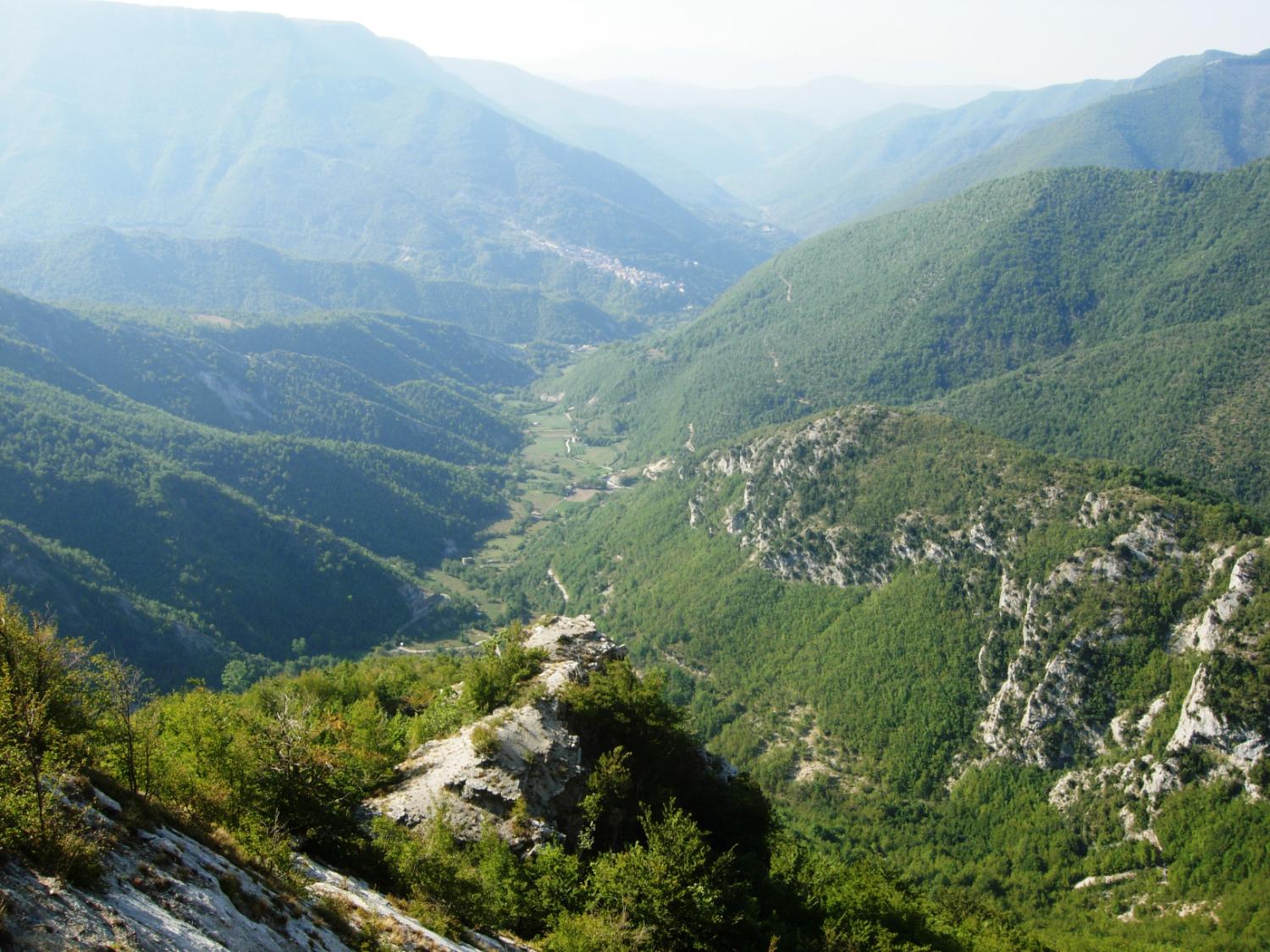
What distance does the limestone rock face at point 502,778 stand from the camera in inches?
Result: 1634

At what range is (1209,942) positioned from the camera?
3258 inches

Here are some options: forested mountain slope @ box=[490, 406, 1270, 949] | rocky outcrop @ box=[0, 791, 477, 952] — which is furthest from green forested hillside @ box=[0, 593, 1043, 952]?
forested mountain slope @ box=[490, 406, 1270, 949]

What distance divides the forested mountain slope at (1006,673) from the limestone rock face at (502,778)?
66.9 metres

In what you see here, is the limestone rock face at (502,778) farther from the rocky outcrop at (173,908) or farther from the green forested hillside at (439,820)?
the rocky outcrop at (173,908)

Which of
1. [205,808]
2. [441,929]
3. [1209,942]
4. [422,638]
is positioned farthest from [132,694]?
[422,638]

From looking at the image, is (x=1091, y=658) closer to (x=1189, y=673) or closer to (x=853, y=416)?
(x=1189, y=673)

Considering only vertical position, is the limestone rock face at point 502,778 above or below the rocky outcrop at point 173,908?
below

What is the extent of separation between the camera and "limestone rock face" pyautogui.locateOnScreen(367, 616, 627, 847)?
4150cm

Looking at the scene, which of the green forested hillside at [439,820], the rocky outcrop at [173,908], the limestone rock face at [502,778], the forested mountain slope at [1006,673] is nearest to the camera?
the rocky outcrop at [173,908]

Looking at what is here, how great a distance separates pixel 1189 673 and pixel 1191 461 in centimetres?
10919

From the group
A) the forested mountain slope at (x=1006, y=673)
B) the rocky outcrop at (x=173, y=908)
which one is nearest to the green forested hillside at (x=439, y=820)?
the rocky outcrop at (x=173, y=908)

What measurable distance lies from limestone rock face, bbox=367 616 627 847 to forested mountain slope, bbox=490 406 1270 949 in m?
66.9

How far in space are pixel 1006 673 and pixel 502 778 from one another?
99.7m

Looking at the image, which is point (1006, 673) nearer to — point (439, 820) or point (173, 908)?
point (439, 820)
